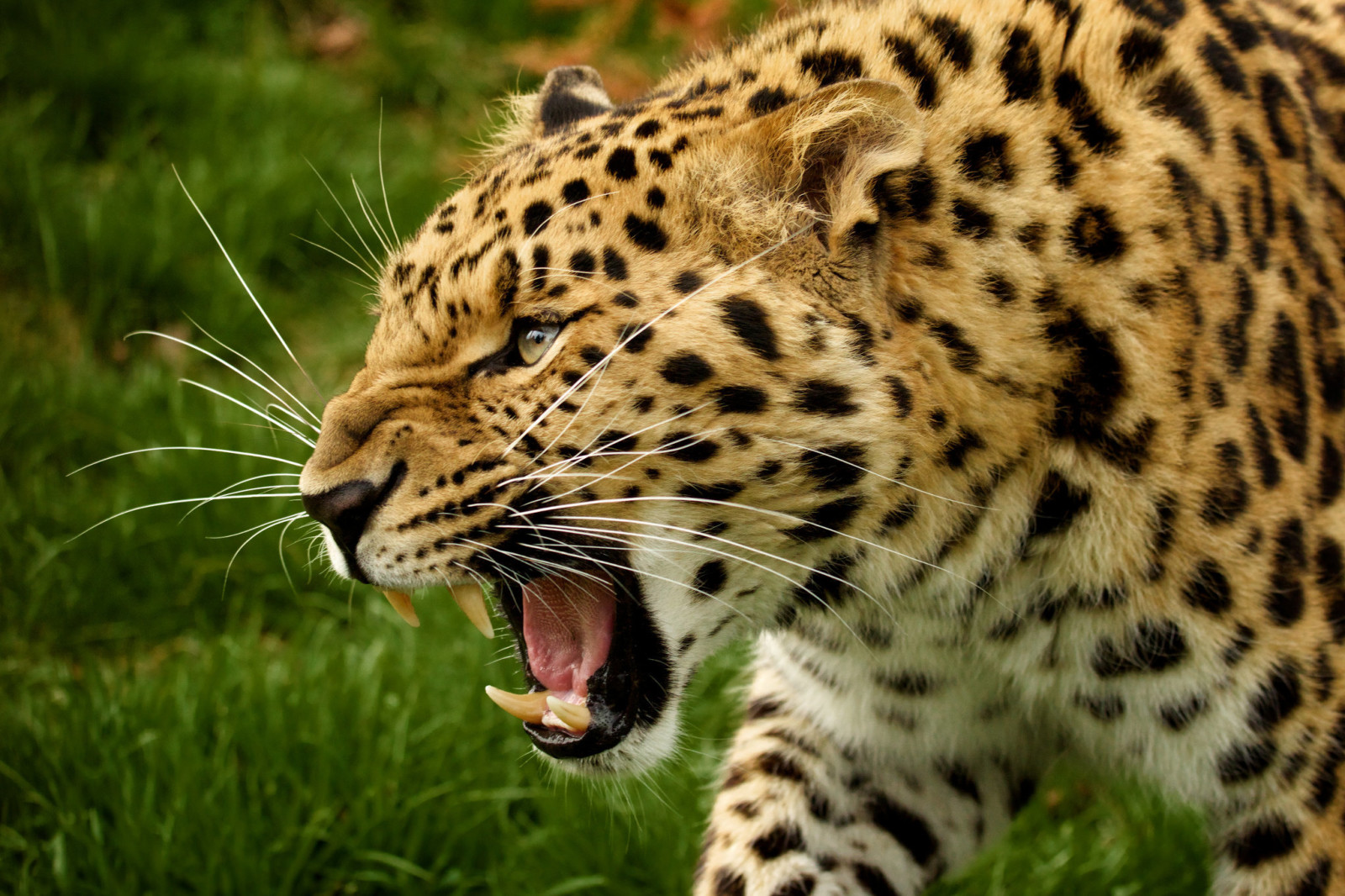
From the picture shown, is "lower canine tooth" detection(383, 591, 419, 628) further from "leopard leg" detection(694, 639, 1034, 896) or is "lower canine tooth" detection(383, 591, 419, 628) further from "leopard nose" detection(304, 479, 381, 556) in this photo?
"leopard leg" detection(694, 639, 1034, 896)

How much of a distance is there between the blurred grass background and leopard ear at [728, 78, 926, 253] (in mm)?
1223

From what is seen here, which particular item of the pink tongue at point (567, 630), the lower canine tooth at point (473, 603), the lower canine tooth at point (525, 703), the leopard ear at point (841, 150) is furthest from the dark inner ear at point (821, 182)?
the lower canine tooth at point (525, 703)

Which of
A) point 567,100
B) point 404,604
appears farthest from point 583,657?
point 567,100

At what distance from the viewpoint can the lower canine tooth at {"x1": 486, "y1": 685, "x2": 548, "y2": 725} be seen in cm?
311

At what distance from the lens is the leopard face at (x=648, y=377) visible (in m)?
2.90

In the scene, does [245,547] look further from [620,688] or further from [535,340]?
[535,340]

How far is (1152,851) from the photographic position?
15.1 ft

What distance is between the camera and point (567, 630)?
335 centimetres

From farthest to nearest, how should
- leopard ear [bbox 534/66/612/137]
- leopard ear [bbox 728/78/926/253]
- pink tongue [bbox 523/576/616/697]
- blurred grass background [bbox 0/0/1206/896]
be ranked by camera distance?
blurred grass background [bbox 0/0/1206/896], leopard ear [bbox 534/66/612/137], pink tongue [bbox 523/576/616/697], leopard ear [bbox 728/78/926/253]

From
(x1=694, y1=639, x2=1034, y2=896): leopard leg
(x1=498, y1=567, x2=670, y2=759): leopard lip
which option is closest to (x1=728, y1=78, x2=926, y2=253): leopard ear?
(x1=498, y1=567, x2=670, y2=759): leopard lip

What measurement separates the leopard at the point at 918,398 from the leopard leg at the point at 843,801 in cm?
46

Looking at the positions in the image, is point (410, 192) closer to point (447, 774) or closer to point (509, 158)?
point (447, 774)

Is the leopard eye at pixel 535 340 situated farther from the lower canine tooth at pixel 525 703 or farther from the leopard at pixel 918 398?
the lower canine tooth at pixel 525 703

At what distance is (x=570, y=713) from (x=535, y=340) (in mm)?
826
